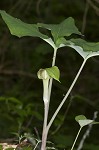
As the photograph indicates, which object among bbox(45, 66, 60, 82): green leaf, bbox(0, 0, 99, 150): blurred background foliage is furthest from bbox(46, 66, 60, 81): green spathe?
bbox(0, 0, 99, 150): blurred background foliage

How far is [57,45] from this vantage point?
3.01 feet

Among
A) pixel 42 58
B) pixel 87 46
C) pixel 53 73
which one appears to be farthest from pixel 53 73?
pixel 42 58

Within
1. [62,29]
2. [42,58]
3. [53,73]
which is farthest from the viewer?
[42,58]

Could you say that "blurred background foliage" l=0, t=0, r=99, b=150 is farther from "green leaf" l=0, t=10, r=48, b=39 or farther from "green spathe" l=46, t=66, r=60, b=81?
"green spathe" l=46, t=66, r=60, b=81

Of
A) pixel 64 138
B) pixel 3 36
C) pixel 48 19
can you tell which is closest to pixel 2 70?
pixel 3 36

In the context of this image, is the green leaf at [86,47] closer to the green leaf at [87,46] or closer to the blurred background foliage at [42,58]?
the green leaf at [87,46]

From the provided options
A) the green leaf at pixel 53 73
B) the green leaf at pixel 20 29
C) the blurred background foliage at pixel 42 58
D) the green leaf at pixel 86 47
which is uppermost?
the green leaf at pixel 20 29

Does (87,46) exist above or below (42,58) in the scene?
above

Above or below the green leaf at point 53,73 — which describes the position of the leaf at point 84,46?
above

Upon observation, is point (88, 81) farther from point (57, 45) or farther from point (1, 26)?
point (57, 45)

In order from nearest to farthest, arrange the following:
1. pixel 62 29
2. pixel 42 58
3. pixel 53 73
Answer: pixel 53 73 < pixel 62 29 < pixel 42 58

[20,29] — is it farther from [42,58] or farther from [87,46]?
[42,58]

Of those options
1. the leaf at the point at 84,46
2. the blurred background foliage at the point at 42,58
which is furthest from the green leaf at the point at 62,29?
the blurred background foliage at the point at 42,58

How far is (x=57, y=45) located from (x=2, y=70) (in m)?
2.42
